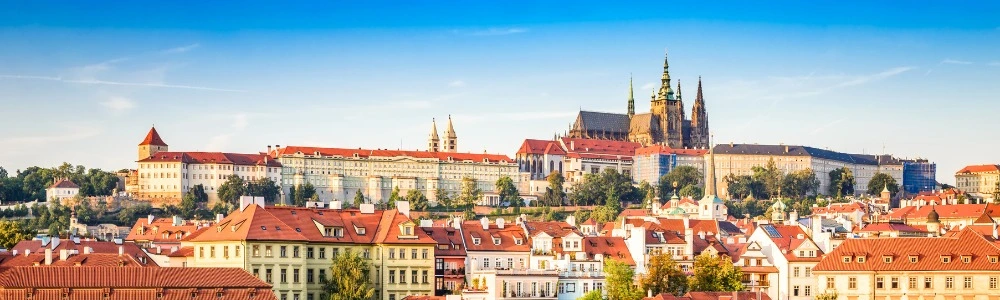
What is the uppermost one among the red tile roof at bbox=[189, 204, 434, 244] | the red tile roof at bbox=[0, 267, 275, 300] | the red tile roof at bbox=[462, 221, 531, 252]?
the red tile roof at bbox=[189, 204, 434, 244]

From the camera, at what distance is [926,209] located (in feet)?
531

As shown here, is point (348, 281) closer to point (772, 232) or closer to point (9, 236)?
point (772, 232)

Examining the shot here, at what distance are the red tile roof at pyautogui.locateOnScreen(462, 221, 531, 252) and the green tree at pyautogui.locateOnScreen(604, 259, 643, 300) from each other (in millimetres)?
7793

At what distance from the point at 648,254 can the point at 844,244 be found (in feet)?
41.6

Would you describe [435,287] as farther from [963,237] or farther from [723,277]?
[963,237]

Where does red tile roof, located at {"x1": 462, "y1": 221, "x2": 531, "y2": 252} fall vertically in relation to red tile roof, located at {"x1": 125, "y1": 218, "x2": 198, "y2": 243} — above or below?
above

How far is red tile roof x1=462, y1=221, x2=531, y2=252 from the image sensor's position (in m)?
89.7

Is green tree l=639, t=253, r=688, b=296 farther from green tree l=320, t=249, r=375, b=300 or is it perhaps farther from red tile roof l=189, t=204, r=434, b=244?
green tree l=320, t=249, r=375, b=300

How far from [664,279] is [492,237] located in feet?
38.1

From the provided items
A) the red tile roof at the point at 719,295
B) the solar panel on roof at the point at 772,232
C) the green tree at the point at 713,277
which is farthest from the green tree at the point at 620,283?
the solar panel on roof at the point at 772,232

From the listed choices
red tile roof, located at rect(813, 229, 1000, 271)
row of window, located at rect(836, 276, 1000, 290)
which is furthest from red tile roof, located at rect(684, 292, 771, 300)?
red tile roof, located at rect(813, 229, 1000, 271)

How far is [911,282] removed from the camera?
80938 millimetres

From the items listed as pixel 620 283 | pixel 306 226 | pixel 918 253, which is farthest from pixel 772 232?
pixel 306 226

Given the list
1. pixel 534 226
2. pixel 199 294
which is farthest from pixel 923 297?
pixel 199 294
